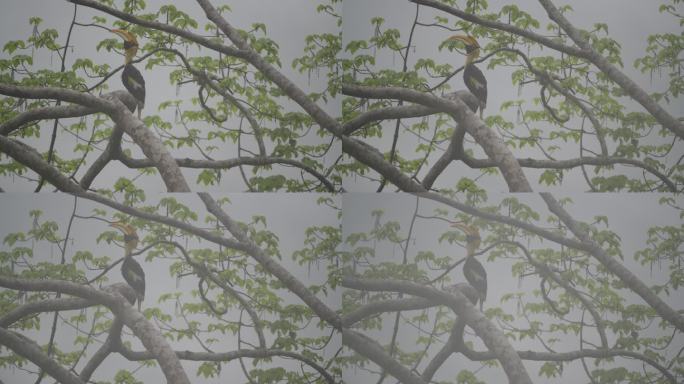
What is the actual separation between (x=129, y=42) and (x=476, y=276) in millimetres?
1605

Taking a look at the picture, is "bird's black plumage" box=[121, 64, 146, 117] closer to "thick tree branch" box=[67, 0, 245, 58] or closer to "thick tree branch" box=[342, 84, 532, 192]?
"thick tree branch" box=[67, 0, 245, 58]

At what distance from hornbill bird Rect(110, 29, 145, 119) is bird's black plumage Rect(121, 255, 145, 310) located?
0.58 m

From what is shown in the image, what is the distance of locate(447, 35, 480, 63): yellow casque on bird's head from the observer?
117 inches

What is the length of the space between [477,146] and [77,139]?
152 cm

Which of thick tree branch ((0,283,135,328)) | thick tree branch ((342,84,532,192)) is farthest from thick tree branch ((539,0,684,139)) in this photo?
thick tree branch ((0,283,135,328))

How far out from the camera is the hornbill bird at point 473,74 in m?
2.96

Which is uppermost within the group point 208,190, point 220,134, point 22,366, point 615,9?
point 615,9

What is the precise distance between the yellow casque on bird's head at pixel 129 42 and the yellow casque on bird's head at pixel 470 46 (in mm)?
1230

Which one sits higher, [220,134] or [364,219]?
[220,134]

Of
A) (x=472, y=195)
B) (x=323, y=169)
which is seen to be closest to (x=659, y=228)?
(x=472, y=195)

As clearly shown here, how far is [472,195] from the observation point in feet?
9.78

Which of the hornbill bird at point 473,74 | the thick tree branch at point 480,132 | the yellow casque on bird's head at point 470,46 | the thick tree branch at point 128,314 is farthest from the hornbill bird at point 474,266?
the thick tree branch at point 128,314

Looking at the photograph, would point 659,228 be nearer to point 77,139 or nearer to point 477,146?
point 477,146

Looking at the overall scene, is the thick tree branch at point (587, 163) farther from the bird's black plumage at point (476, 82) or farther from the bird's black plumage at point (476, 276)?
the bird's black plumage at point (476, 276)
